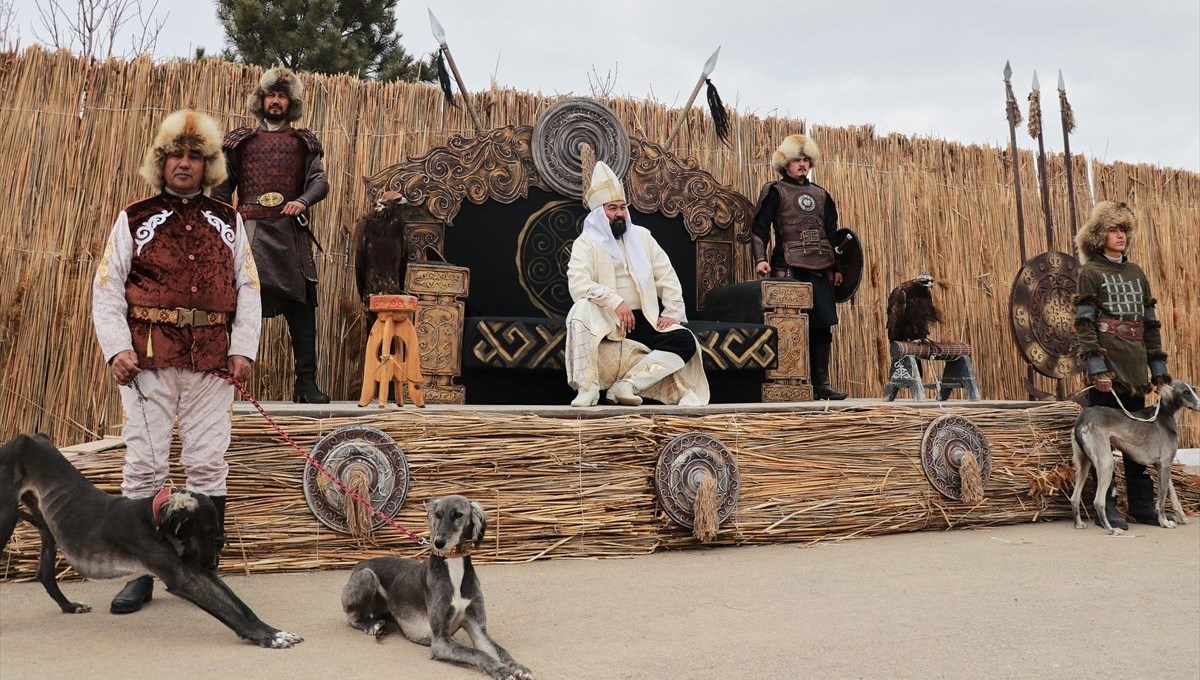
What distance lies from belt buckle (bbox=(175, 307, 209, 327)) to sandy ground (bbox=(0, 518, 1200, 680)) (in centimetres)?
91

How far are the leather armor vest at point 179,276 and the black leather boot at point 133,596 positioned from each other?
699 millimetres

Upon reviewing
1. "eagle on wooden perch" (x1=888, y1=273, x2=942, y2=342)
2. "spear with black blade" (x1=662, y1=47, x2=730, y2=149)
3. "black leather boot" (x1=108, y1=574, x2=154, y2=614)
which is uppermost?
"spear with black blade" (x1=662, y1=47, x2=730, y2=149)

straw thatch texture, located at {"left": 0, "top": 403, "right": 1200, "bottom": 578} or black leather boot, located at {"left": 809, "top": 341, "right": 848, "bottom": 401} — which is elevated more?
black leather boot, located at {"left": 809, "top": 341, "right": 848, "bottom": 401}

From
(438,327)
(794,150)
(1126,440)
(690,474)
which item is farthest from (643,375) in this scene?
(1126,440)

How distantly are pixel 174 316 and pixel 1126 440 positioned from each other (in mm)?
4436

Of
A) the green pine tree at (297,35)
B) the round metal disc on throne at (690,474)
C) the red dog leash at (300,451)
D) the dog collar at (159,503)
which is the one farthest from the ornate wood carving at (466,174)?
the green pine tree at (297,35)

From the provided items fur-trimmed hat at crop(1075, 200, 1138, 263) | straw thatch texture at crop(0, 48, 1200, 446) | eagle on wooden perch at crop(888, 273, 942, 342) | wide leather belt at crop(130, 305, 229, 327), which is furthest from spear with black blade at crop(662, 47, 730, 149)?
wide leather belt at crop(130, 305, 229, 327)

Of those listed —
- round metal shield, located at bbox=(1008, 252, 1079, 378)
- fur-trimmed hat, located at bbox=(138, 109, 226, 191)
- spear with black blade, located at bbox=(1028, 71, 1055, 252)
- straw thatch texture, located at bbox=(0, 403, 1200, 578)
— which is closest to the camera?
fur-trimmed hat, located at bbox=(138, 109, 226, 191)

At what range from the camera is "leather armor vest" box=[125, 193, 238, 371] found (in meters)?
2.96

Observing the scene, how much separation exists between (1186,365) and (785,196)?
415 cm

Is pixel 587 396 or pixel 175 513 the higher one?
pixel 587 396

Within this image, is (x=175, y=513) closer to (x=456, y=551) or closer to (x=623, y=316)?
(x=456, y=551)

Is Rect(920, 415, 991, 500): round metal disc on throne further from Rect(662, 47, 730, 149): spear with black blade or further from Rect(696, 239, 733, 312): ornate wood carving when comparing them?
Rect(662, 47, 730, 149): spear with black blade

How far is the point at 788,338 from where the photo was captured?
→ 5410 millimetres
